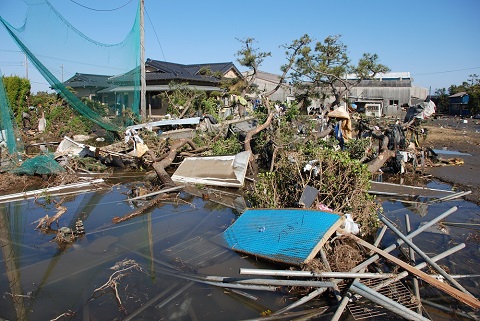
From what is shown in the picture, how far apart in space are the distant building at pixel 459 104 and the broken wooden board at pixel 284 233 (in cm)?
3486

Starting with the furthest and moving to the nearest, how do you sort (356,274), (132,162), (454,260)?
(132,162) → (454,260) → (356,274)

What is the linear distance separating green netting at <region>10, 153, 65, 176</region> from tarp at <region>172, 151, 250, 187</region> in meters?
3.17

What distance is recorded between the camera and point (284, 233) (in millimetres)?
4969

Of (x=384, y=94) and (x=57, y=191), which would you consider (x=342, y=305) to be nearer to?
(x=57, y=191)

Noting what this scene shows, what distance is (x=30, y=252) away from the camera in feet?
18.6

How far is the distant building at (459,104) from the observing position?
34.1 metres

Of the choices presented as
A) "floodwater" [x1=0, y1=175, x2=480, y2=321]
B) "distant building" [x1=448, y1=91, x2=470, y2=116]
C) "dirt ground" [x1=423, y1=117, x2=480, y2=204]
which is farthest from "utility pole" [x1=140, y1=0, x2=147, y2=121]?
"distant building" [x1=448, y1=91, x2=470, y2=116]

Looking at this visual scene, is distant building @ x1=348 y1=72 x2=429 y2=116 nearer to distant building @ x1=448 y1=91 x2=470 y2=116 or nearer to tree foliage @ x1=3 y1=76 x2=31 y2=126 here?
distant building @ x1=448 y1=91 x2=470 y2=116

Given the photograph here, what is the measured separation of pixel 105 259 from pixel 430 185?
7.78m

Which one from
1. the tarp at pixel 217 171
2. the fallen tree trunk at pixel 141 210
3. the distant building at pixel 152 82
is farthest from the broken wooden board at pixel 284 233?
the distant building at pixel 152 82

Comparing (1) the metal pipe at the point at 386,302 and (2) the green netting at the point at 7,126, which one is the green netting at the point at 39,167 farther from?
(1) the metal pipe at the point at 386,302

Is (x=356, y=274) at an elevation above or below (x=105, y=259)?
above

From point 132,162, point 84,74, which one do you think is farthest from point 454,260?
point 84,74

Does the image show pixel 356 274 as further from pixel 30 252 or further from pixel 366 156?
pixel 366 156
